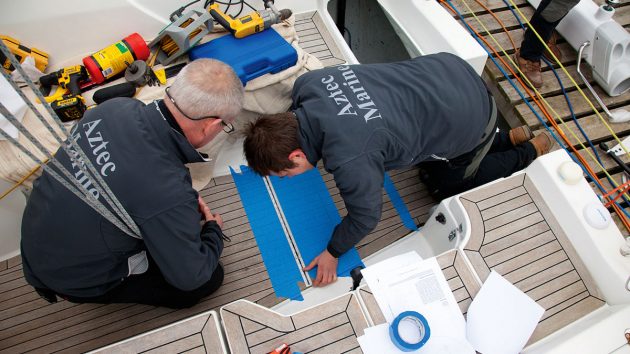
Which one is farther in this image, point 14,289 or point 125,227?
point 14,289

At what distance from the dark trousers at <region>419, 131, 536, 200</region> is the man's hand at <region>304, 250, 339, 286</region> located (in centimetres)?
66

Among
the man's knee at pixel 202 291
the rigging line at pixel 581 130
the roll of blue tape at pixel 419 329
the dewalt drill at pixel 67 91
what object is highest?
the dewalt drill at pixel 67 91

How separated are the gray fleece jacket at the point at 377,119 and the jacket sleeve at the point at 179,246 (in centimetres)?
46

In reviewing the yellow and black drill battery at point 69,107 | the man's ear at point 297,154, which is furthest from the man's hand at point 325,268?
the yellow and black drill battery at point 69,107

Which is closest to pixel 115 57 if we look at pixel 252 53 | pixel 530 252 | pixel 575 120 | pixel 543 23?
pixel 252 53

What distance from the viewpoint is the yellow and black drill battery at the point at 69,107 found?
1.69 m

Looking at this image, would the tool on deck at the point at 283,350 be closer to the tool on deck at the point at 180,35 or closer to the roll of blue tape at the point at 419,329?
the roll of blue tape at the point at 419,329

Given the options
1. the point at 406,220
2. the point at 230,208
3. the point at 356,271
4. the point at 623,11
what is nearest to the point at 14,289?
the point at 230,208

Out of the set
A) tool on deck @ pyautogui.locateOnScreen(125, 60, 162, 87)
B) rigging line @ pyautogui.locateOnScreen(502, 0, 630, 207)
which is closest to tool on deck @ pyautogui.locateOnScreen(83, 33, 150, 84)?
tool on deck @ pyautogui.locateOnScreen(125, 60, 162, 87)

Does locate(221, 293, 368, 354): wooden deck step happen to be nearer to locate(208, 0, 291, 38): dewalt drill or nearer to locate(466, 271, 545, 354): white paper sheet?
locate(466, 271, 545, 354): white paper sheet

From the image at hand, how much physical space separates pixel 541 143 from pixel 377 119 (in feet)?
4.11

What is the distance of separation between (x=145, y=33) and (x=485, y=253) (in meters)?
1.90

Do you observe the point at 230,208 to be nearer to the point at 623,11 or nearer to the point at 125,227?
the point at 125,227

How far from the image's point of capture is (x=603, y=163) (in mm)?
2283
